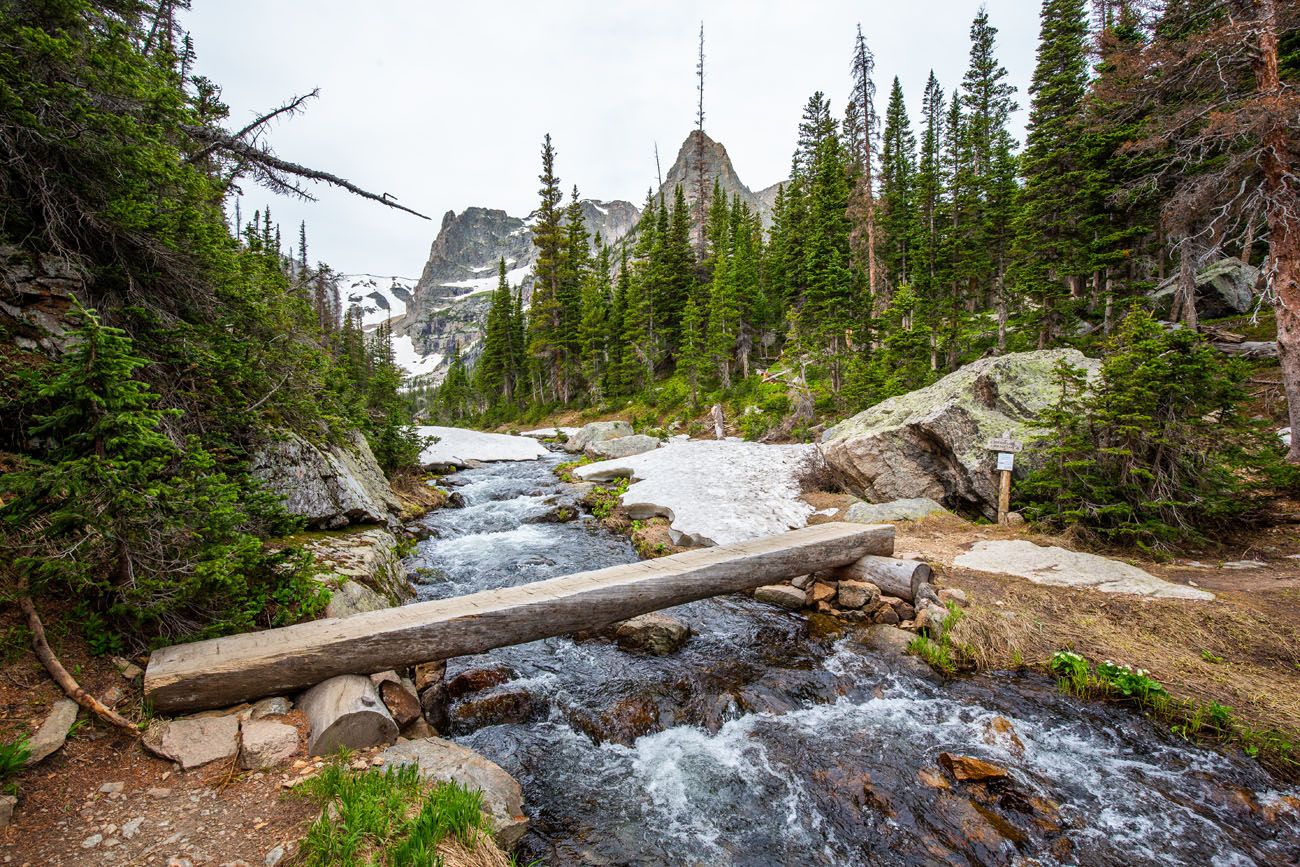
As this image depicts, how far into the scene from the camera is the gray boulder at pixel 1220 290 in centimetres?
1762

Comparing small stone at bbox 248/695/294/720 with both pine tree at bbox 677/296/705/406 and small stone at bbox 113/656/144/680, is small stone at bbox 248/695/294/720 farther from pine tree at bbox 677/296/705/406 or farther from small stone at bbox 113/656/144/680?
pine tree at bbox 677/296/705/406

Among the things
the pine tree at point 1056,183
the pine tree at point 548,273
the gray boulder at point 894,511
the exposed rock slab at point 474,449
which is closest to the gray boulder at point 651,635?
the gray boulder at point 894,511

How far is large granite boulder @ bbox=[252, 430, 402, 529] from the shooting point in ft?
21.8

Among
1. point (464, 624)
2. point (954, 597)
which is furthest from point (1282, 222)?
point (464, 624)

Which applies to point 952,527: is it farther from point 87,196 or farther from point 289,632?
point 87,196

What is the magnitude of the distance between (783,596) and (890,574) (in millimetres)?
1582

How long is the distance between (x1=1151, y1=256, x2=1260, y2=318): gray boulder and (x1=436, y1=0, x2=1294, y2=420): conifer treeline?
2.50 ft

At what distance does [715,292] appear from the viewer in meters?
31.6

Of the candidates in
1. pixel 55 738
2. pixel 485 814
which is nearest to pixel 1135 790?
pixel 485 814

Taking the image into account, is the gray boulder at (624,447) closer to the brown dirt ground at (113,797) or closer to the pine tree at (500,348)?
the brown dirt ground at (113,797)

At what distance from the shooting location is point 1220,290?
1784 cm

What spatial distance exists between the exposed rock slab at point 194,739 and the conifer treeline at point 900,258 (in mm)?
16379

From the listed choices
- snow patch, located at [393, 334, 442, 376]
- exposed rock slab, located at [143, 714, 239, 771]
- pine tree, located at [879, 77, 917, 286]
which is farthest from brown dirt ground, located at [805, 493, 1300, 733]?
snow patch, located at [393, 334, 442, 376]

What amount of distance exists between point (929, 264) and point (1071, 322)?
1120 cm
